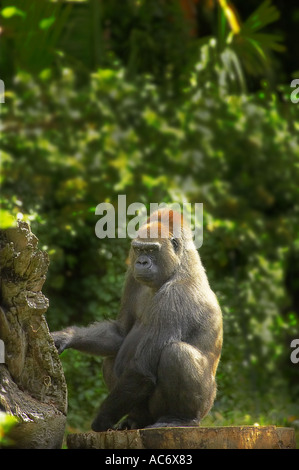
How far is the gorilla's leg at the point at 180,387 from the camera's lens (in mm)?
4172

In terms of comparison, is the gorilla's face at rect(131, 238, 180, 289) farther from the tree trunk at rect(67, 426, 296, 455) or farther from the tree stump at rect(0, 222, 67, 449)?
the tree trunk at rect(67, 426, 296, 455)

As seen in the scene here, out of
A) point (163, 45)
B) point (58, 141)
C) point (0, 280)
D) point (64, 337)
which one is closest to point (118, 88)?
point (58, 141)

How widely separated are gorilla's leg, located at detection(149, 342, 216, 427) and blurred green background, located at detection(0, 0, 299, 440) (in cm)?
243

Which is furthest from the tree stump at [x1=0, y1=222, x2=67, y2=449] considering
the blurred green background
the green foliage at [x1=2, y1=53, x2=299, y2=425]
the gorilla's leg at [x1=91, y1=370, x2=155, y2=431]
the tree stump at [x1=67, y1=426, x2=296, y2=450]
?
the green foliage at [x1=2, y1=53, x2=299, y2=425]

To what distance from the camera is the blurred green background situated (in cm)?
750

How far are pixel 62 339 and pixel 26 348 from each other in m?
0.68

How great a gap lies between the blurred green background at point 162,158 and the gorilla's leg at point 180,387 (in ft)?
7.98

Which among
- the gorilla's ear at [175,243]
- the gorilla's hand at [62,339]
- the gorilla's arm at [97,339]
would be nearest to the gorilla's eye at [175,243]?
the gorilla's ear at [175,243]

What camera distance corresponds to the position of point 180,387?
13.8 feet

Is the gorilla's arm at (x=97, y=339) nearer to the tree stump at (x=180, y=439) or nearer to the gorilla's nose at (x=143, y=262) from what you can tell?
the gorilla's nose at (x=143, y=262)

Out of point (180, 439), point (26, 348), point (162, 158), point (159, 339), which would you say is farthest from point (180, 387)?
point (162, 158)

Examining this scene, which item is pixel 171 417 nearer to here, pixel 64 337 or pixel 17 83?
pixel 64 337

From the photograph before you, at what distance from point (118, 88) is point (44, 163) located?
4.32 feet

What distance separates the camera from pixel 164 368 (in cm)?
420
